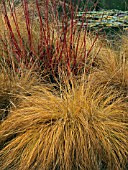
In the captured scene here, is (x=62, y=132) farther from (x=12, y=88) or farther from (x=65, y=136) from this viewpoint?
(x=12, y=88)

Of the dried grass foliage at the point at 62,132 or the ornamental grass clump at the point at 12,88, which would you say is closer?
the dried grass foliage at the point at 62,132

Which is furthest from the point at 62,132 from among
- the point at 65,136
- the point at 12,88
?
the point at 12,88

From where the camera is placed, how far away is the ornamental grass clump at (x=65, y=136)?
9.32 ft

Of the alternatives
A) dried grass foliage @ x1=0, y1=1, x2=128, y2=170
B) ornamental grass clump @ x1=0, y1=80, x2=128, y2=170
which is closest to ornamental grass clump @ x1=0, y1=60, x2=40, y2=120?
dried grass foliage @ x1=0, y1=1, x2=128, y2=170

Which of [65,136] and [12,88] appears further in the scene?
[12,88]

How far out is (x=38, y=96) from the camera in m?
3.31

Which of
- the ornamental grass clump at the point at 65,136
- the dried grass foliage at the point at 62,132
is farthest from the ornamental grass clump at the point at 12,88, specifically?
the ornamental grass clump at the point at 65,136

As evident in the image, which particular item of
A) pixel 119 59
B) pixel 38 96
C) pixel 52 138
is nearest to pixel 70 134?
pixel 52 138

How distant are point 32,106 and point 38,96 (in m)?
0.14

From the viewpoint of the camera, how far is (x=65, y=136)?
114 inches

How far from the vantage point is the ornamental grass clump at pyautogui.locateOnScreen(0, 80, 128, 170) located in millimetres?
2840

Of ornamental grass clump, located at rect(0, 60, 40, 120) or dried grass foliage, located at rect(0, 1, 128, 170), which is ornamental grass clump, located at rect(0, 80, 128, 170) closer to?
dried grass foliage, located at rect(0, 1, 128, 170)

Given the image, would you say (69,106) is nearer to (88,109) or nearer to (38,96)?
(88,109)

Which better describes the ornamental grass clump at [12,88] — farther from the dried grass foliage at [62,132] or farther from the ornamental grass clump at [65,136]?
the ornamental grass clump at [65,136]
